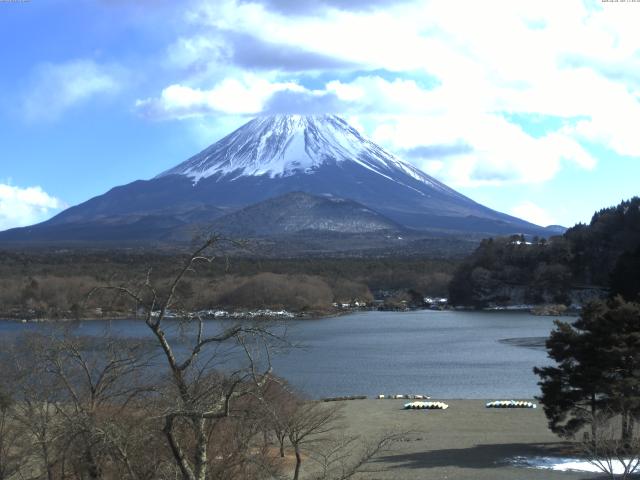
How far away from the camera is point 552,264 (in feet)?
224

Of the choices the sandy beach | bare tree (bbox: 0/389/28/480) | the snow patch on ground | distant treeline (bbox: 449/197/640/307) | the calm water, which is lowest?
the calm water

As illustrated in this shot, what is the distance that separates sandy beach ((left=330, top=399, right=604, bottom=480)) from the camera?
13.8m

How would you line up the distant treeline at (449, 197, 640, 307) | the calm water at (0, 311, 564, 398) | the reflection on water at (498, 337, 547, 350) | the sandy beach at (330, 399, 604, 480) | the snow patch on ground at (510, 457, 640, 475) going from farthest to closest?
1. the distant treeline at (449, 197, 640, 307)
2. the reflection on water at (498, 337, 547, 350)
3. the calm water at (0, 311, 564, 398)
4. the sandy beach at (330, 399, 604, 480)
5. the snow patch on ground at (510, 457, 640, 475)

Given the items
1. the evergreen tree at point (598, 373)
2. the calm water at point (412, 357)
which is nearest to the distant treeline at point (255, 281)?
the calm water at point (412, 357)

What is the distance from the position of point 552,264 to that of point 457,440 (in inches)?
2106

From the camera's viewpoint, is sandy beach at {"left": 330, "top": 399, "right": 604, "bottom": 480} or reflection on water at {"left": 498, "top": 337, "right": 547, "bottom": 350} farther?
reflection on water at {"left": 498, "top": 337, "right": 547, "bottom": 350}

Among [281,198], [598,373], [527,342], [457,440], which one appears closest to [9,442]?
[598,373]

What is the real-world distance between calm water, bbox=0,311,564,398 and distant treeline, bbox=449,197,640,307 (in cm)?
1217

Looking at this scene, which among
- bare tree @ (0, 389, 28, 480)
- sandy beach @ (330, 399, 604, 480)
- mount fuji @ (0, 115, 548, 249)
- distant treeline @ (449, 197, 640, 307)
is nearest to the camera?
bare tree @ (0, 389, 28, 480)

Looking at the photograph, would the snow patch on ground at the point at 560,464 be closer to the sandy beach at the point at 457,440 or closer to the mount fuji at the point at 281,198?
the sandy beach at the point at 457,440

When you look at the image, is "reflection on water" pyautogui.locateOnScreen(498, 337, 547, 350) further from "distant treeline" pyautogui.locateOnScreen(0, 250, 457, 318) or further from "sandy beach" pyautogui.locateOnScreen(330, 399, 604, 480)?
"sandy beach" pyautogui.locateOnScreen(330, 399, 604, 480)

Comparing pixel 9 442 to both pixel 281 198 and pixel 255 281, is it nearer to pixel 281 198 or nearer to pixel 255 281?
pixel 255 281

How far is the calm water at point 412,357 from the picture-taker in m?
26.6

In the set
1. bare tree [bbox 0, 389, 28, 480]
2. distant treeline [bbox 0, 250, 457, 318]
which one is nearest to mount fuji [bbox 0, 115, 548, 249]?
distant treeline [bbox 0, 250, 457, 318]
